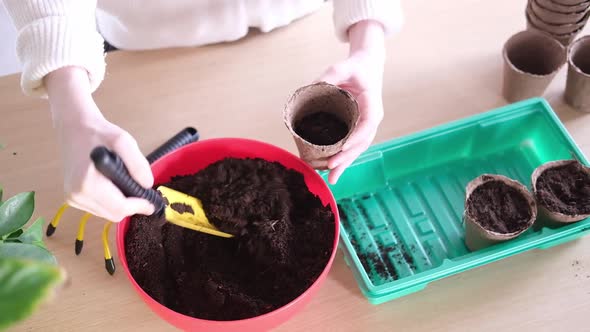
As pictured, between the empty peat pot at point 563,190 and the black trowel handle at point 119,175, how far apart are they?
55cm

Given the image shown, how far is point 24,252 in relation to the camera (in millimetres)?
566

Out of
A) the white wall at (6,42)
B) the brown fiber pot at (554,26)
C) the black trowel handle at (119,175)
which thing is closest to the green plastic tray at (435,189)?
the brown fiber pot at (554,26)

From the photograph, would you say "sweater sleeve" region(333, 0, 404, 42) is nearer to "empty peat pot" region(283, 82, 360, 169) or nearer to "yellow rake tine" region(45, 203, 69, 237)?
"empty peat pot" region(283, 82, 360, 169)

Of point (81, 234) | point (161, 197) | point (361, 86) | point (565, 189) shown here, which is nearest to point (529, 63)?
point (565, 189)

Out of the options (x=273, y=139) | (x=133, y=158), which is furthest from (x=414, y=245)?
(x=133, y=158)

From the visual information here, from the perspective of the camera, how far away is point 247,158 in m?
0.79

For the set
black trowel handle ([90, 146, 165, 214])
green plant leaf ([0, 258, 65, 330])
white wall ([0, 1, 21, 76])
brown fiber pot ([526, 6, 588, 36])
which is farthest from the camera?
white wall ([0, 1, 21, 76])

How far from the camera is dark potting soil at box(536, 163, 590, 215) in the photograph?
2.63ft

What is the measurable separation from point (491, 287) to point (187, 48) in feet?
2.25

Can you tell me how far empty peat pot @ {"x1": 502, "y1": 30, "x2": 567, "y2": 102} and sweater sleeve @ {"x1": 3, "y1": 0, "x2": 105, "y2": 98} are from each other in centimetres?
67

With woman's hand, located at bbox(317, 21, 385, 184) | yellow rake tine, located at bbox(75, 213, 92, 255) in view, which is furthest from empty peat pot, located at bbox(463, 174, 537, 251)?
yellow rake tine, located at bbox(75, 213, 92, 255)

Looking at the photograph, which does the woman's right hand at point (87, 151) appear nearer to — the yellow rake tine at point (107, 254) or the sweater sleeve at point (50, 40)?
the sweater sleeve at point (50, 40)

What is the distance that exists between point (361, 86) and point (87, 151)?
38cm

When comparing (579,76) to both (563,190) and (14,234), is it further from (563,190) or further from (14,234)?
(14,234)
